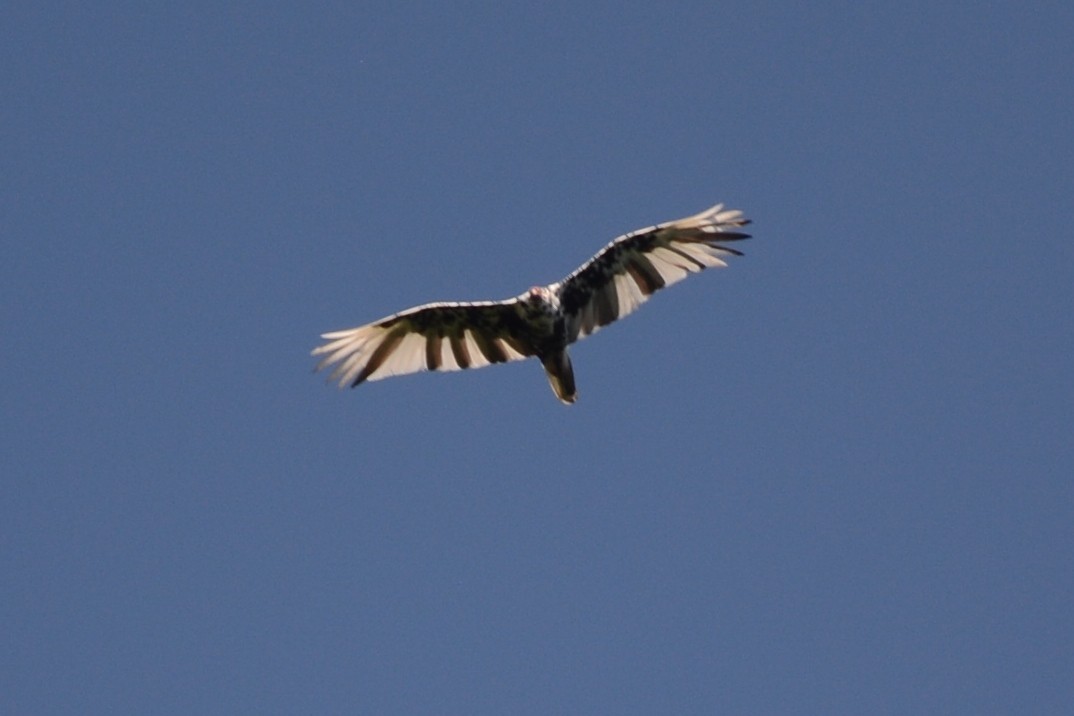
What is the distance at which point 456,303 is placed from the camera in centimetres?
2525

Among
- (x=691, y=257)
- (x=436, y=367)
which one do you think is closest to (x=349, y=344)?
(x=436, y=367)

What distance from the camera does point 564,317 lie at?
25281mm

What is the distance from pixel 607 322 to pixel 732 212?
2.66m

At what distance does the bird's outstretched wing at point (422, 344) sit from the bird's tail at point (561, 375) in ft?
1.46

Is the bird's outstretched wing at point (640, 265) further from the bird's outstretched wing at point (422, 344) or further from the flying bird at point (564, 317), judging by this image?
the bird's outstretched wing at point (422, 344)

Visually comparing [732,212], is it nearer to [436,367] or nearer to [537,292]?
[537,292]

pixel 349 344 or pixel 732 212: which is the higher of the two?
pixel 732 212

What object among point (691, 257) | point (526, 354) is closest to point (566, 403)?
point (526, 354)

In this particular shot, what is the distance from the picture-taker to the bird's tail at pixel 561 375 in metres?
25.4

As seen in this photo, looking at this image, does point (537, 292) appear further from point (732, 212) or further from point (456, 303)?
point (732, 212)

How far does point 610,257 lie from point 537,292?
1491mm

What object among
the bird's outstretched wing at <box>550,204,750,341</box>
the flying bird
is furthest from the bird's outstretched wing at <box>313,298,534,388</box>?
the bird's outstretched wing at <box>550,204,750,341</box>

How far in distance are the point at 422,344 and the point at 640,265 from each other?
375 centimetres

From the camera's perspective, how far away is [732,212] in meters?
25.6
